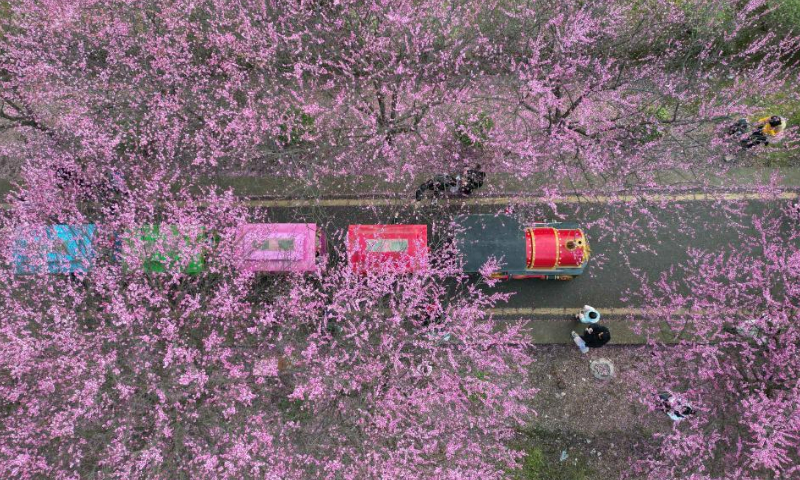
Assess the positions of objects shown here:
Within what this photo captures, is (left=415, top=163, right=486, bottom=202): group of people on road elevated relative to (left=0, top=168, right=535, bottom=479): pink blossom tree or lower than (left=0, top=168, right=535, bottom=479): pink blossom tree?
elevated

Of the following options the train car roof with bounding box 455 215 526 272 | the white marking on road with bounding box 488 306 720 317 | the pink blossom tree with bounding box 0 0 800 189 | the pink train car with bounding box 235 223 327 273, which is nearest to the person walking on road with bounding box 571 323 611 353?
the white marking on road with bounding box 488 306 720 317

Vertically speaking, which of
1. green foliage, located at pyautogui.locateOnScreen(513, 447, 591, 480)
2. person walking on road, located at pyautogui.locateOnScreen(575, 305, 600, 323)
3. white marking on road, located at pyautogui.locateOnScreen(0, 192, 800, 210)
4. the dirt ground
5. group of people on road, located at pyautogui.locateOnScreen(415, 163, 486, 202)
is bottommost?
green foliage, located at pyautogui.locateOnScreen(513, 447, 591, 480)

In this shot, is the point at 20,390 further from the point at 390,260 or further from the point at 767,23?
the point at 767,23

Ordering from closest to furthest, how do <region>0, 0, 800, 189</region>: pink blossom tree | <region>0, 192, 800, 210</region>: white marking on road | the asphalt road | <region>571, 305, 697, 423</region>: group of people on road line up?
1. <region>571, 305, 697, 423</region>: group of people on road
2. <region>0, 0, 800, 189</region>: pink blossom tree
3. the asphalt road
4. <region>0, 192, 800, 210</region>: white marking on road

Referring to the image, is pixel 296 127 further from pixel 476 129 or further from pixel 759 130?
pixel 759 130

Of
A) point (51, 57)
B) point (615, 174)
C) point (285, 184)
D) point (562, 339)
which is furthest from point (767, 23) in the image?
point (51, 57)

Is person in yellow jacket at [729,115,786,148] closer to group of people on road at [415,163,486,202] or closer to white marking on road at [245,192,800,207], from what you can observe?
white marking on road at [245,192,800,207]

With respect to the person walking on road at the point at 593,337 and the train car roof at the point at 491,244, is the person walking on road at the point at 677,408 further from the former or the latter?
the train car roof at the point at 491,244
